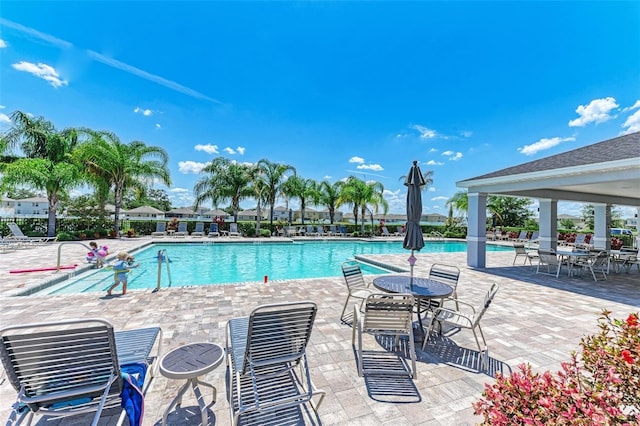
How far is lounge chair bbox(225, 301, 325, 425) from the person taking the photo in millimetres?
2432

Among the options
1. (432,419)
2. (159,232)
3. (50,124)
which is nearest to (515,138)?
(432,419)

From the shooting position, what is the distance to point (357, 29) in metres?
13.4

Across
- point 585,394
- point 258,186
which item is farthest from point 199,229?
point 585,394

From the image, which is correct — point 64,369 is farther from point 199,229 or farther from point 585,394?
point 199,229

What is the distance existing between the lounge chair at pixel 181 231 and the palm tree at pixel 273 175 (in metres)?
6.61

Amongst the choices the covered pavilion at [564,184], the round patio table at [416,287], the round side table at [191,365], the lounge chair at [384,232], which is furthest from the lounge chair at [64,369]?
the lounge chair at [384,232]

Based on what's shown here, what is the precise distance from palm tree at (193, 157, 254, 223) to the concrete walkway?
552 inches

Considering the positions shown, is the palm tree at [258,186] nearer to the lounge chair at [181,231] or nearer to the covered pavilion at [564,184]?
the lounge chair at [181,231]

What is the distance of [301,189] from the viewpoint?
25500 mm

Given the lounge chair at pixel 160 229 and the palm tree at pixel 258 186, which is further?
the palm tree at pixel 258 186

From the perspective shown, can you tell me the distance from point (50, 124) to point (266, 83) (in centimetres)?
1472

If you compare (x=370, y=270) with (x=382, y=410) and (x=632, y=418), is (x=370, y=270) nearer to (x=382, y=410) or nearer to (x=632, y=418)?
(x=382, y=410)

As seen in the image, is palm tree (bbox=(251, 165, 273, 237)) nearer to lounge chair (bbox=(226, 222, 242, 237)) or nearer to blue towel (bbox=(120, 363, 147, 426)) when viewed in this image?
lounge chair (bbox=(226, 222, 242, 237))

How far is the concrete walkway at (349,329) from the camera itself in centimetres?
265
